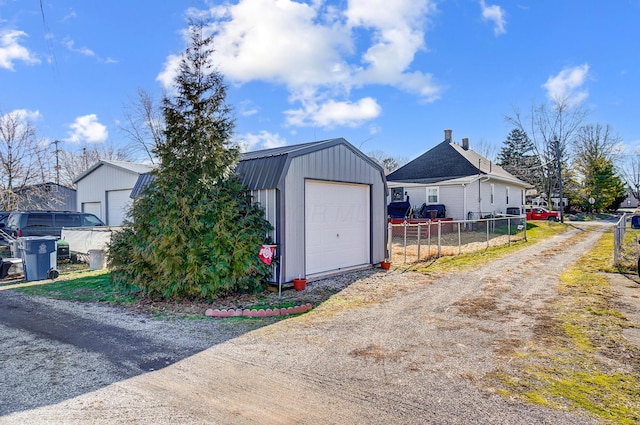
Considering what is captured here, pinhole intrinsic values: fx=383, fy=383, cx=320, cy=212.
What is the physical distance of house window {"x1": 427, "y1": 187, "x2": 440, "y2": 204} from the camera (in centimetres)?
2194

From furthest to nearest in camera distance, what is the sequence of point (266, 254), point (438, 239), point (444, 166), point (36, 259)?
point (444, 166), point (438, 239), point (36, 259), point (266, 254)

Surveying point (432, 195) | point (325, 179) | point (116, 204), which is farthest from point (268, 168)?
point (432, 195)

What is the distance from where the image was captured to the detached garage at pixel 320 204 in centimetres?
733

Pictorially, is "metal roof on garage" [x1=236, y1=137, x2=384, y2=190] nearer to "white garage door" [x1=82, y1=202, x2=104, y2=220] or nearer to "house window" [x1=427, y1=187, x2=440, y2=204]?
"house window" [x1=427, y1=187, x2=440, y2=204]

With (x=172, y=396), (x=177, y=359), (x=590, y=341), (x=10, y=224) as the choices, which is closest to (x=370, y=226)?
(x=590, y=341)

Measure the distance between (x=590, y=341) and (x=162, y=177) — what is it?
6688 mm

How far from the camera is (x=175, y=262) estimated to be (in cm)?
633

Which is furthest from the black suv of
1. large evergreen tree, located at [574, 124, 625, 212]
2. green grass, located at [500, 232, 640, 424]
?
large evergreen tree, located at [574, 124, 625, 212]

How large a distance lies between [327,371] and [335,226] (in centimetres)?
532

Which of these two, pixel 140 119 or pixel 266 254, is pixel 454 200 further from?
pixel 140 119

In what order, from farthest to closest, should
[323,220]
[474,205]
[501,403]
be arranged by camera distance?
[474,205]
[323,220]
[501,403]

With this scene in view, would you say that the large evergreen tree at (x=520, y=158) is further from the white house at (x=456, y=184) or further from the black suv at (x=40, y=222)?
the black suv at (x=40, y=222)

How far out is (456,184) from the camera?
2075 centimetres

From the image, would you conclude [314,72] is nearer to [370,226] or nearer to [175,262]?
[370,226]
